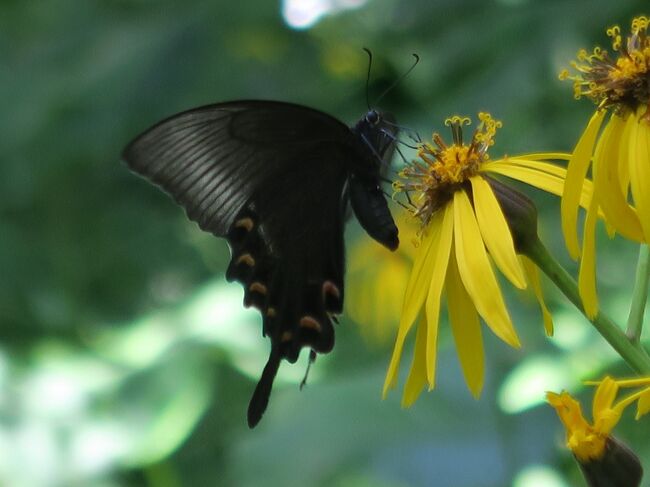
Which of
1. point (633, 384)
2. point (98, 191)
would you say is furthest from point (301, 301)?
point (98, 191)

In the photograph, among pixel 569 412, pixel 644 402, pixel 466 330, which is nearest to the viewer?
pixel 644 402

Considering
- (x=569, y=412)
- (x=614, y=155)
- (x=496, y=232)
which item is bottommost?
(x=569, y=412)

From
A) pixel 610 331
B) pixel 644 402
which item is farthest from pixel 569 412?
pixel 644 402

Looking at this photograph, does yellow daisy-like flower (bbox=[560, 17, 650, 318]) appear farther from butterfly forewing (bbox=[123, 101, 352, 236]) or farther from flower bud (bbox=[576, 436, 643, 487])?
butterfly forewing (bbox=[123, 101, 352, 236])

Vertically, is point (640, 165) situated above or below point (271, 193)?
below

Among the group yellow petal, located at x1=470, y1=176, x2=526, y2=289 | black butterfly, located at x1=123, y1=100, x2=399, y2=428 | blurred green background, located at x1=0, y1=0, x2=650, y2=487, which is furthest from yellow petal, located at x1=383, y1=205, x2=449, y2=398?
blurred green background, located at x1=0, y1=0, x2=650, y2=487

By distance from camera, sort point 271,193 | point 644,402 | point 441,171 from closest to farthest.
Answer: point 644,402 → point 441,171 → point 271,193

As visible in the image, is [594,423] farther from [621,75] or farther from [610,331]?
[621,75]

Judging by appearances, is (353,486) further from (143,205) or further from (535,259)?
(143,205)
